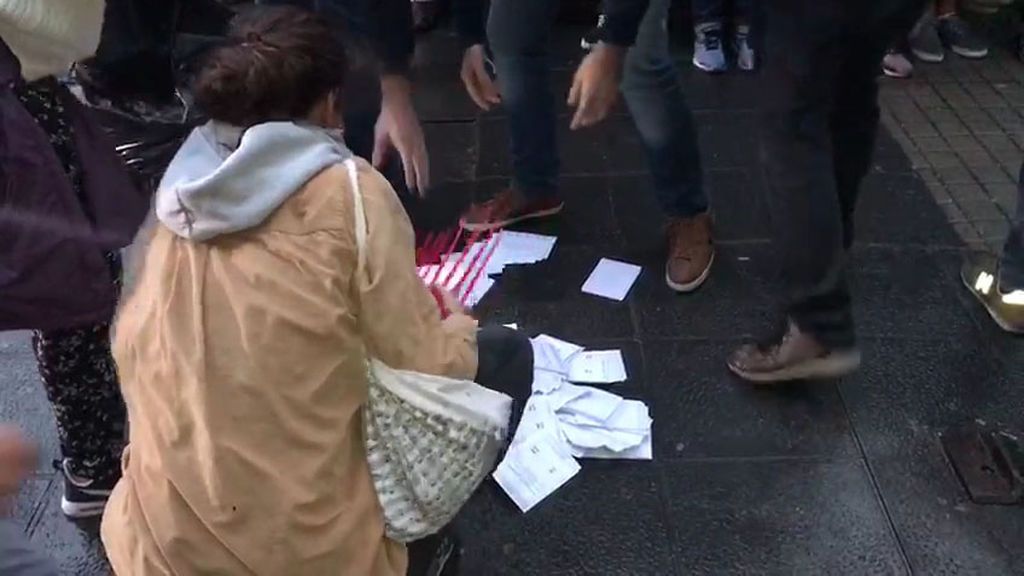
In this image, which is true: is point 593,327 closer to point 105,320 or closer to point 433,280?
point 433,280

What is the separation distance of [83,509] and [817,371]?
1.75 m

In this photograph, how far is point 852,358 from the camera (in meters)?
2.70

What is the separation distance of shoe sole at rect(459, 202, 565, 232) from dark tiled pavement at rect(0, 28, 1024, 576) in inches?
1.7

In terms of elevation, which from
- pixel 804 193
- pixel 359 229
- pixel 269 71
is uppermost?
pixel 269 71

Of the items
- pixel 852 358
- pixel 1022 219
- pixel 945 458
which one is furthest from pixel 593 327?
pixel 1022 219

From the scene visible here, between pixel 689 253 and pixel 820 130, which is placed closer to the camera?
pixel 820 130

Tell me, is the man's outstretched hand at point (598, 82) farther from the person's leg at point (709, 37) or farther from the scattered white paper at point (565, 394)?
the person's leg at point (709, 37)

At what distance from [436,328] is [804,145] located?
113 centimetres

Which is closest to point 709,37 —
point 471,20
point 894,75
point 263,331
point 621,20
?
point 894,75

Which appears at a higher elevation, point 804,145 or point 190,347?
point 190,347

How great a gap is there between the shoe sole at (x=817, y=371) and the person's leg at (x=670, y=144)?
479 millimetres

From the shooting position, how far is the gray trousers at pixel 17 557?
1.50 m

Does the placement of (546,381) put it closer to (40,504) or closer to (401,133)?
(401,133)

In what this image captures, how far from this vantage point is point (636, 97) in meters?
3.10
